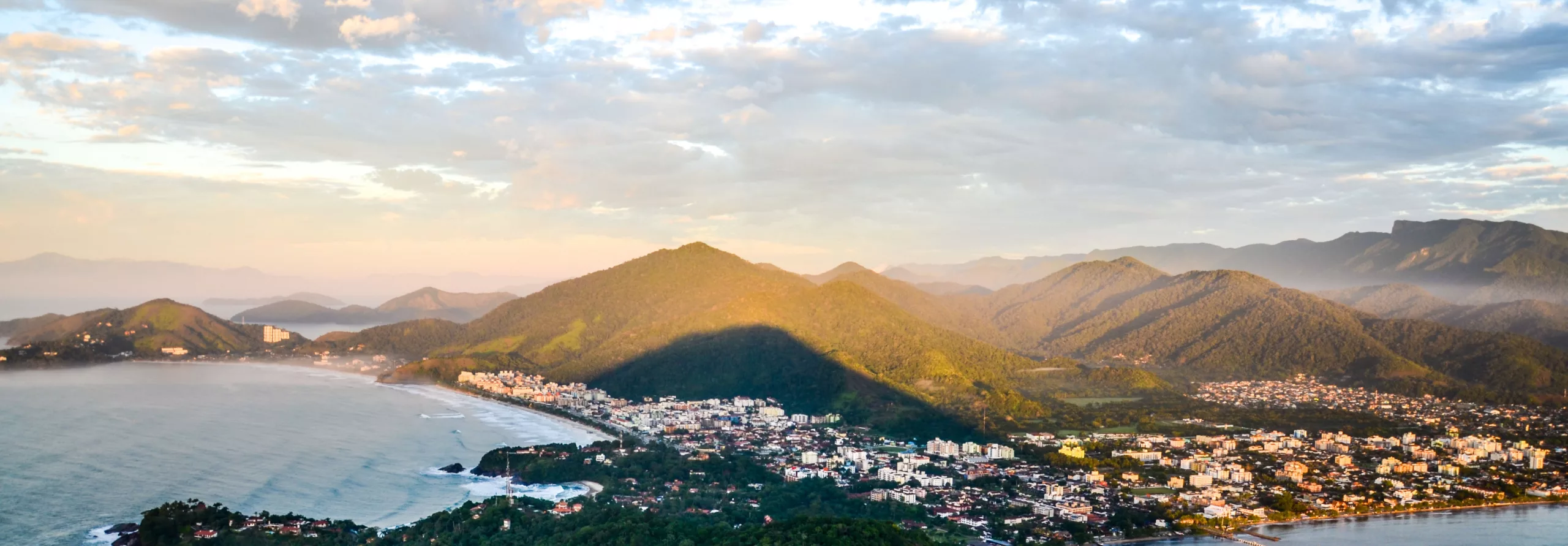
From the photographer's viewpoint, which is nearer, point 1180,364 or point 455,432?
point 455,432

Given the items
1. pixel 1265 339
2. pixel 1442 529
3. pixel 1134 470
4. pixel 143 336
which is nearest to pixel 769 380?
pixel 1134 470

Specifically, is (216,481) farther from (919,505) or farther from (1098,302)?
(1098,302)

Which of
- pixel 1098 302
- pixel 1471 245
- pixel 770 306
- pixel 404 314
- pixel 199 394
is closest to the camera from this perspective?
pixel 199 394

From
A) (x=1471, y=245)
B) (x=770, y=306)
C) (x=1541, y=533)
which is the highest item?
(x=1471, y=245)

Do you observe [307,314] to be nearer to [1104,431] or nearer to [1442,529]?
[1104,431]

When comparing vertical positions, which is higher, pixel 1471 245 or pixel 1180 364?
pixel 1471 245

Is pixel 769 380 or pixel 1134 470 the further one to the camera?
pixel 769 380

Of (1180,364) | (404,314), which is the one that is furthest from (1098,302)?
(404,314)
